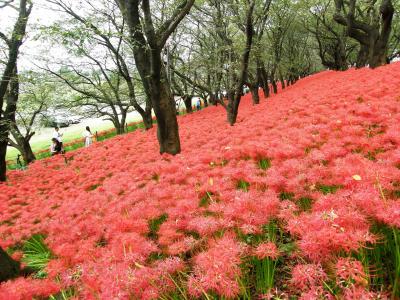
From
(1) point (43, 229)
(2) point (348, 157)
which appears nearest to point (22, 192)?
(1) point (43, 229)

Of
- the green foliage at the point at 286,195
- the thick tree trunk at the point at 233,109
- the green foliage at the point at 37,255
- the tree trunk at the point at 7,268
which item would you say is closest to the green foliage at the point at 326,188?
the green foliage at the point at 286,195

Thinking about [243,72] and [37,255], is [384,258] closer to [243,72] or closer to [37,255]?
[37,255]

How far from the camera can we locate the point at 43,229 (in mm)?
5746

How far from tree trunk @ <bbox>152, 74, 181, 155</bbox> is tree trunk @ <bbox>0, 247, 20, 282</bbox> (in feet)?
17.7

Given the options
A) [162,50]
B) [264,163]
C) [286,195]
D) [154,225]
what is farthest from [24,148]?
[286,195]

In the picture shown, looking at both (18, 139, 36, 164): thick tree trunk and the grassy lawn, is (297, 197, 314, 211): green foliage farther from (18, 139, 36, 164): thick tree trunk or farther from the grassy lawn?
the grassy lawn

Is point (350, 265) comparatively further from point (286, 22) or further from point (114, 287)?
point (286, 22)

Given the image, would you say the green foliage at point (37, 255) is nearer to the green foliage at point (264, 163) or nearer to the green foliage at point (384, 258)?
the green foliage at point (264, 163)

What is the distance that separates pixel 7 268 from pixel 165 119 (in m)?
5.68

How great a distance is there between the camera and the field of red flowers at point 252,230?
2.30 metres

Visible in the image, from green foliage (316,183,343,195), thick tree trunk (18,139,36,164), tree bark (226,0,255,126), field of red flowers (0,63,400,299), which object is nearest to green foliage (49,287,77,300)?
field of red flowers (0,63,400,299)

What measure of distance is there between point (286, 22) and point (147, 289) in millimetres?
25450

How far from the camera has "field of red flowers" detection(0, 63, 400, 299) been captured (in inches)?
90.7

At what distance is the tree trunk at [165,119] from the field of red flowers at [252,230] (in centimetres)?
262
